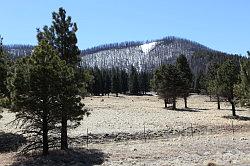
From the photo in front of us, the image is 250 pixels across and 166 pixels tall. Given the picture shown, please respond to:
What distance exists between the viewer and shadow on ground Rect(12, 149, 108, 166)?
3062cm

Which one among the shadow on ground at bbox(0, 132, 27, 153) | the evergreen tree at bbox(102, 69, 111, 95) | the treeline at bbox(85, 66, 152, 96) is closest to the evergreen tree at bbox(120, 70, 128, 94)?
the treeline at bbox(85, 66, 152, 96)

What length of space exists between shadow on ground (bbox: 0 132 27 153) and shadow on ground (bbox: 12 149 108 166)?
19.1ft

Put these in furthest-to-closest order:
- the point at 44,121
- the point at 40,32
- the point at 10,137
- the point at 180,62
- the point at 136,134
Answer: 1. the point at 180,62
2. the point at 136,134
3. the point at 10,137
4. the point at 40,32
5. the point at 44,121

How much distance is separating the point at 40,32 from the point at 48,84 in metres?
6.49

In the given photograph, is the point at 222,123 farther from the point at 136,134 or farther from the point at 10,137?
the point at 10,137

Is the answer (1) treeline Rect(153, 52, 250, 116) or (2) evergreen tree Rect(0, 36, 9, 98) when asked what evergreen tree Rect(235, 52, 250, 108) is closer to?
(1) treeline Rect(153, 52, 250, 116)

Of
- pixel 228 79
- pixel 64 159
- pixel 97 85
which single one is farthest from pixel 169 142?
pixel 97 85

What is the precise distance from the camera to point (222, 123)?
2265 inches

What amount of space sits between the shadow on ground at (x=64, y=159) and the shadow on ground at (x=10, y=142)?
5816mm

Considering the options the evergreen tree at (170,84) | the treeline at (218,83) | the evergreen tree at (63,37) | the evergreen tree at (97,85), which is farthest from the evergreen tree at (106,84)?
the evergreen tree at (63,37)

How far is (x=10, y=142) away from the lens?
133 ft

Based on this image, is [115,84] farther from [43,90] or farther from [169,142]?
[43,90]

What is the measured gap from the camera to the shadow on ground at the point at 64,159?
30625 millimetres

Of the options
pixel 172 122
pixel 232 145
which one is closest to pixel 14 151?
pixel 232 145
